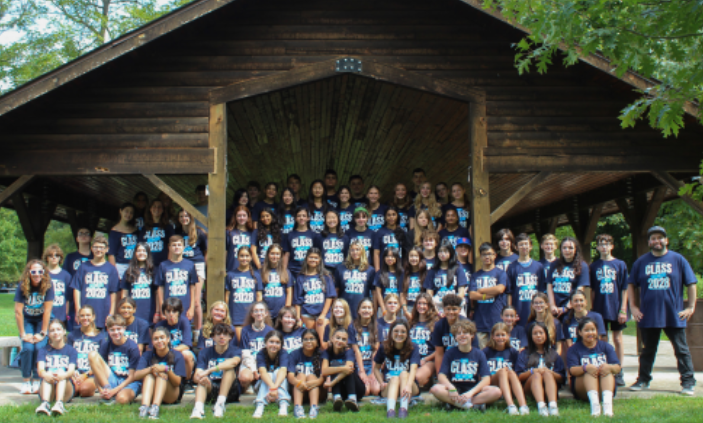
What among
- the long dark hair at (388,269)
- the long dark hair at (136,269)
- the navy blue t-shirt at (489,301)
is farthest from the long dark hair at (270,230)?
the navy blue t-shirt at (489,301)

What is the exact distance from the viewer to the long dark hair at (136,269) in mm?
7609

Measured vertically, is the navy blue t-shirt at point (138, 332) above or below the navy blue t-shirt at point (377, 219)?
below

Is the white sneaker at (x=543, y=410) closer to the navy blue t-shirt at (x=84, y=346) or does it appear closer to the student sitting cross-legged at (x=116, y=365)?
the student sitting cross-legged at (x=116, y=365)

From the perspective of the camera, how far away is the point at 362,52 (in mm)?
8438

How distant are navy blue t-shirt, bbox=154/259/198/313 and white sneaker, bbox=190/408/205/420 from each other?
1797 millimetres

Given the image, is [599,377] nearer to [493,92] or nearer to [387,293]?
[387,293]

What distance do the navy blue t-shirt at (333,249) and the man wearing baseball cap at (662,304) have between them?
11.4 ft

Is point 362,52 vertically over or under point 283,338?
over

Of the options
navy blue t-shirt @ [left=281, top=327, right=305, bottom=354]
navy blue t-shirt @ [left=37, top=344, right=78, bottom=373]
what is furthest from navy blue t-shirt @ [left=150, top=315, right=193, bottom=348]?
navy blue t-shirt @ [left=281, top=327, right=305, bottom=354]

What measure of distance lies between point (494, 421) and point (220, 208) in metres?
4.30

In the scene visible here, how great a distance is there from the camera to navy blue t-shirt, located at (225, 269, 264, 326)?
7746mm

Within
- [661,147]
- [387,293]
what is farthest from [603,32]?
[661,147]

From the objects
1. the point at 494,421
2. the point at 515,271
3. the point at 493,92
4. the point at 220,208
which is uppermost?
the point at 493,92

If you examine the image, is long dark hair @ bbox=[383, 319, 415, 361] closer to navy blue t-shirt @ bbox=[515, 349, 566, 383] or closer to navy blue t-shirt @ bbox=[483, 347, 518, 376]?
navy blue t-shirt @ bbox=[483, 347, 518, 376]
